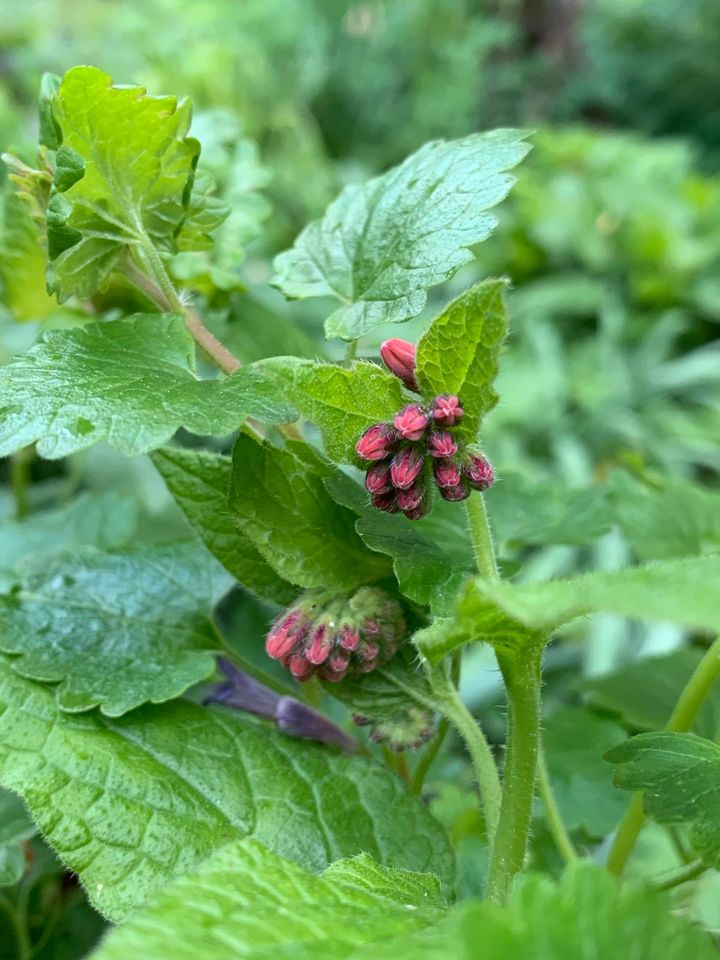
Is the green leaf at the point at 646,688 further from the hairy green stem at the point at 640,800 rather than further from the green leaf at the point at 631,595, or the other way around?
the green leaf at the point at 631,595

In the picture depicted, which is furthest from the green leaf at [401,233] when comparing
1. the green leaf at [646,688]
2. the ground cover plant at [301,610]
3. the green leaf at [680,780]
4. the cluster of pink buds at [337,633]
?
the green leaf at [646,688]

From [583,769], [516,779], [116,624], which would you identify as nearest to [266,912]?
[516,779]

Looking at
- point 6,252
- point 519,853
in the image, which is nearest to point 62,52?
point 6,252

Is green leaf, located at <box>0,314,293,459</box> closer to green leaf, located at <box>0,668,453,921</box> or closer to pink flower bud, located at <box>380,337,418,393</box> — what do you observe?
pink flower bud, located at <box>380,337,418,393</box>

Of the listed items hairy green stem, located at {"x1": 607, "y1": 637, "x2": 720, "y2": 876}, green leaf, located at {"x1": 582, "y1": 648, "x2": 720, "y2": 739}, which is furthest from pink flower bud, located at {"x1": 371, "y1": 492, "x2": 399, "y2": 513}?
green leaf, located at {"x1": 582, "y1": 648, "x2": 720, "y2": 739}

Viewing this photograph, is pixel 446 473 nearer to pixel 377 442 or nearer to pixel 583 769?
pixel 377 442

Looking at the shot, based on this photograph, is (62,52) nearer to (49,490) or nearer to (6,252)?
(49,490)
